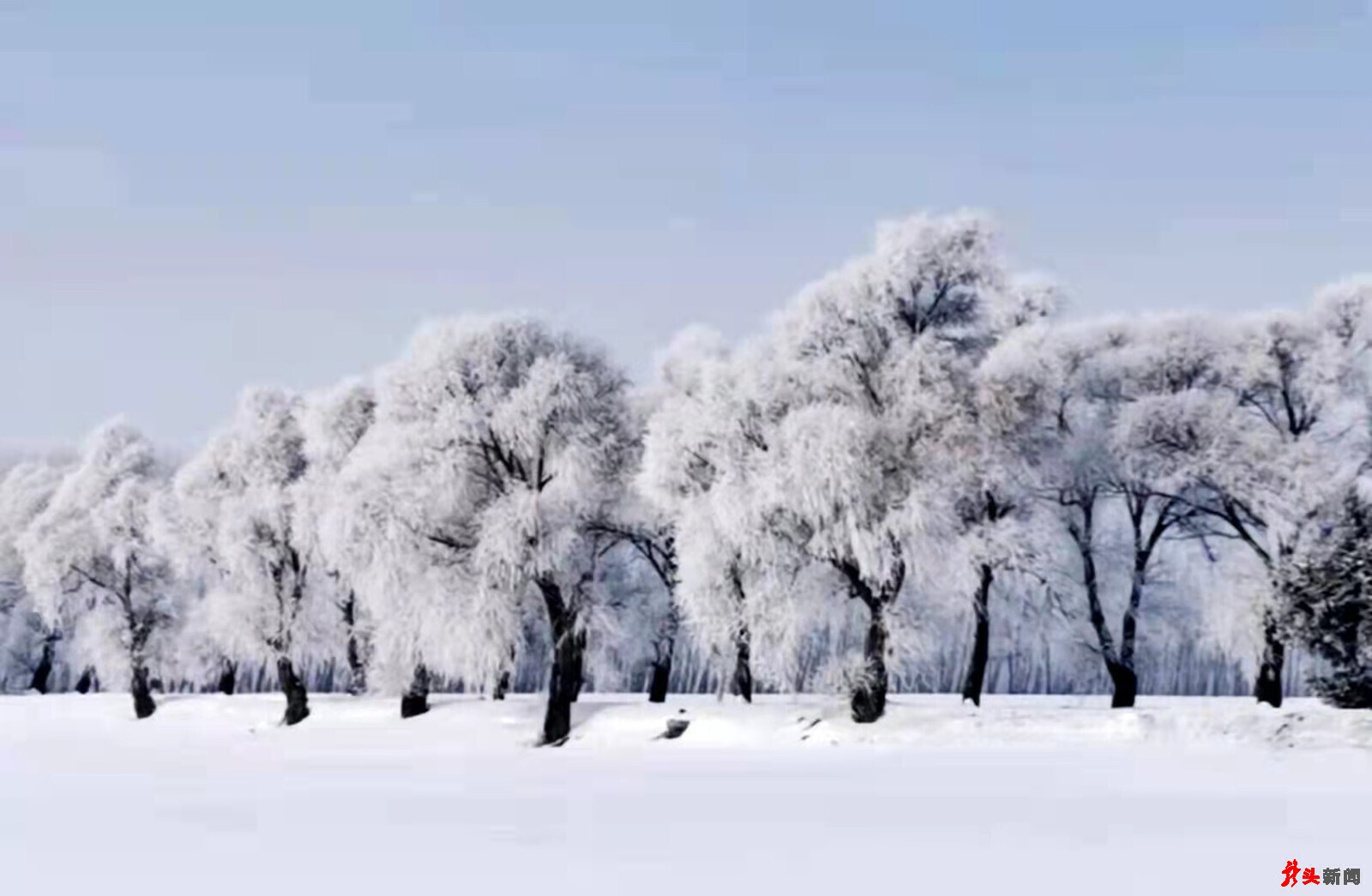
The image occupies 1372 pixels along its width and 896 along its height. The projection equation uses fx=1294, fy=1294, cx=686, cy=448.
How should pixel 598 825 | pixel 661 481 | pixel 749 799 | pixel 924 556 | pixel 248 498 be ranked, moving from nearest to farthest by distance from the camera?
pixel 598 825, pixel 749 799, pixel 924 556, pixel 661 481, pixel 248 498

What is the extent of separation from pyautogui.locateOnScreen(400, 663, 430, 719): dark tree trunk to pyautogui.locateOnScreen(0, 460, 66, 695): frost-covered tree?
3255cm

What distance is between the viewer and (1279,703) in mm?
35406

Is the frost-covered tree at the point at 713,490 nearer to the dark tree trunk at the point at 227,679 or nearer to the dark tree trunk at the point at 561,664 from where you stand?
the dark tree trunk at the point at 561,664

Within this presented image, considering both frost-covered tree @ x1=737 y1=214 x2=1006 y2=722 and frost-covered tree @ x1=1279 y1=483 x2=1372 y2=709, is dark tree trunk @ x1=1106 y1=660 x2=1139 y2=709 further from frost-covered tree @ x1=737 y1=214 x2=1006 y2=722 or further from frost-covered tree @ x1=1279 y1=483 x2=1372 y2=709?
frost-covered tree @ x1=737 y1=214 x2=1006 y2=722

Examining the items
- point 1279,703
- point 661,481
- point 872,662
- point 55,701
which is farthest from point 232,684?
point 1279,703

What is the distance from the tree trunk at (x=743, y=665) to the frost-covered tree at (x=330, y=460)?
14618 mm

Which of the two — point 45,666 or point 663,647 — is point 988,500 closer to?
point 663,647

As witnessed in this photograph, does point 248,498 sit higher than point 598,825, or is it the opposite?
point 248,498

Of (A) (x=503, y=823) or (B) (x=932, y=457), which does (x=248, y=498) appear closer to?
(B) (x=932, y=457)

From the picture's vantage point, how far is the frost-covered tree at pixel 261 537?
49.0m

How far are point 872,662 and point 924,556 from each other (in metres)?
3.42

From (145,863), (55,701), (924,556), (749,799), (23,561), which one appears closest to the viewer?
(145,863)

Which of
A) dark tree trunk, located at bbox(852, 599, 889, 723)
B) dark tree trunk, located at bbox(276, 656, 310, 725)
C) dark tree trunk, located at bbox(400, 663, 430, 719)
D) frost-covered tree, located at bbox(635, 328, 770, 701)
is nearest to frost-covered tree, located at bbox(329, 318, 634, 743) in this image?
frost-covered tree, located at bbox(635, 328, 770, 701)

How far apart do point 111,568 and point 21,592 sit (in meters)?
15.5
